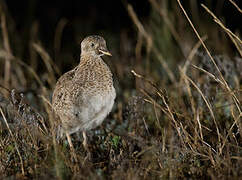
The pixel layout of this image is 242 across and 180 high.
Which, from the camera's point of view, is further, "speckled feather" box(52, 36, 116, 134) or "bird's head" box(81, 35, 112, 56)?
"bird's head" box(81, 35, 112, 56)

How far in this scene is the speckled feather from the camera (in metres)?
3.41

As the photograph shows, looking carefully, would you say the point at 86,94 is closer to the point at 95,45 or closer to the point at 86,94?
the point at 86,94

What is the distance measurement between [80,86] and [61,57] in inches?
144

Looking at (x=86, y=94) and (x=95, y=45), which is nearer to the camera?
(x=86, y=94)

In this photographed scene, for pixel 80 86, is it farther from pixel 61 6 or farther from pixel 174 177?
pixel 61 6

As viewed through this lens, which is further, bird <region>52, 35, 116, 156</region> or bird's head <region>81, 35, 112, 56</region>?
bird's head <region>81, 35, 112, 56</region>

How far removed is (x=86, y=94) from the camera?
3.42m

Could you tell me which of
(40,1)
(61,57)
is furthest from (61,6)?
(61,57)

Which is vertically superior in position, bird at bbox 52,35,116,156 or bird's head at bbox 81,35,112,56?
bird's head at bbox 81,35,112,56

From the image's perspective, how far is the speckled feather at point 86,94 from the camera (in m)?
3.41

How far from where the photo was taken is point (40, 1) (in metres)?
9.16

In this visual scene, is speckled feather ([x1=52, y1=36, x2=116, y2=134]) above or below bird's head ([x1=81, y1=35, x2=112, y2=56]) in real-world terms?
below

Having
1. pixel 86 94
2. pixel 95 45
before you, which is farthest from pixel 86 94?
pixel 95 45

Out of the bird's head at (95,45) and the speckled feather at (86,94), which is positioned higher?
the bird's head at (95,45)
